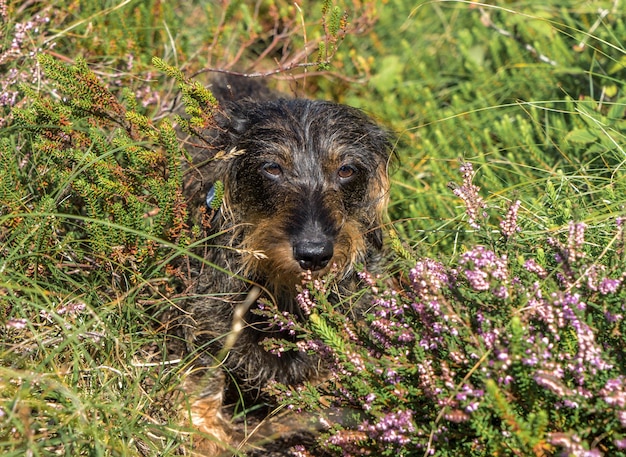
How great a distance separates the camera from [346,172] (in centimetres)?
356

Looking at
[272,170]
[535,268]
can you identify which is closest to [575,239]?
[535,268]

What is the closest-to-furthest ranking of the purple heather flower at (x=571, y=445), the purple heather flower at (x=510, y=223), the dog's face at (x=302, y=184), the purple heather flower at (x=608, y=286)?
the purple heather flower at (x=571, y=445)
the purple heather flower at (x=608, y=286)
the purple heather flower at (x=510, y=223)
the dog's face at (x=302, y=184)

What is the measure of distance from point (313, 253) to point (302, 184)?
0.49 m

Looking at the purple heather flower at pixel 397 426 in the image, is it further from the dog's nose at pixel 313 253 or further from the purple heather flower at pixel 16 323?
the purple heather flower at pixel 16 323

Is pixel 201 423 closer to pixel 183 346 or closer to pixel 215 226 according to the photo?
pixel 183 346

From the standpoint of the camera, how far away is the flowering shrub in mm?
2105

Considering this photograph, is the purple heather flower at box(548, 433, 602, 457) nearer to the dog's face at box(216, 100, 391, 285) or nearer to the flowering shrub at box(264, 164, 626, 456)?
the flowering shrub at box(264, 164, 626, 456)

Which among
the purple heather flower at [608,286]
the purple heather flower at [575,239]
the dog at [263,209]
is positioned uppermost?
the purple heather flower at [575,239]

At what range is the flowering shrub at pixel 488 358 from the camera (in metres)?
2.11

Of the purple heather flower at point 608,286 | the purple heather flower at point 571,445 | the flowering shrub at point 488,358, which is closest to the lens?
the purple heather flower at point 571,445

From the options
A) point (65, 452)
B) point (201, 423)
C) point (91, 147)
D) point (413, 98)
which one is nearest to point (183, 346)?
point (201, 423)

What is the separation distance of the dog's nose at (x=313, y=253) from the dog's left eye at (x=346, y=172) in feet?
1.88

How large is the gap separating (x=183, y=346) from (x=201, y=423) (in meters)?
0.34

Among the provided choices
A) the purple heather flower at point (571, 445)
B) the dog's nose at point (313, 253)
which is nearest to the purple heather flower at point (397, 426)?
the purple heather flower at point (571, 445)
